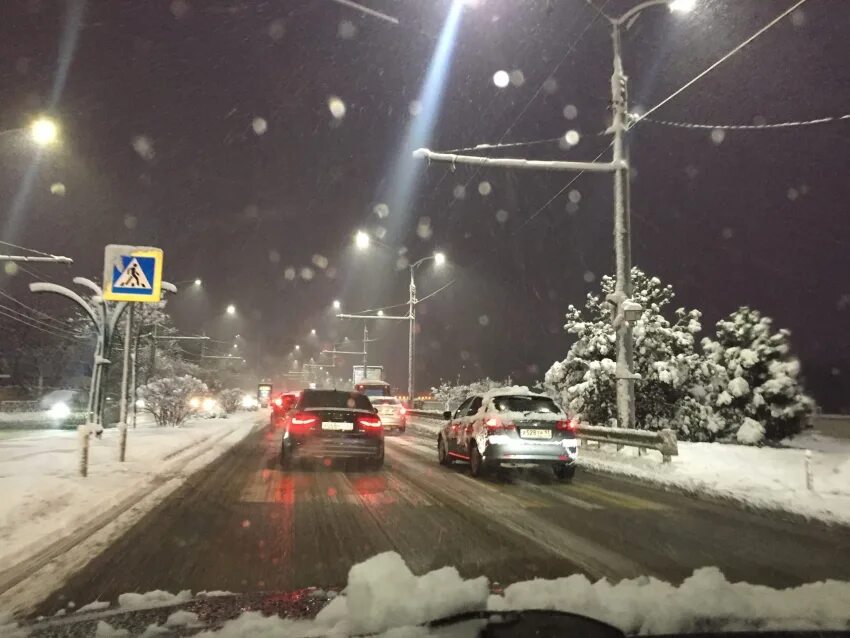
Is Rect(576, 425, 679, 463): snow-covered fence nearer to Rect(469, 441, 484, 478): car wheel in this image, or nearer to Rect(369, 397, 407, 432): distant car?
Rect(469, 441, 484, 478): car wheel

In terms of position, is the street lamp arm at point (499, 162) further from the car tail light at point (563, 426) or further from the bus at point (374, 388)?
the bus at point (374, 388)

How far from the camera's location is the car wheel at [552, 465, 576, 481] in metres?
12.2

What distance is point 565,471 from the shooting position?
1231 cm

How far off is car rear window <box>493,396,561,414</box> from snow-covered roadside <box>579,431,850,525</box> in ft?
6.52

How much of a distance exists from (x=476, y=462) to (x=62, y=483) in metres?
6.61

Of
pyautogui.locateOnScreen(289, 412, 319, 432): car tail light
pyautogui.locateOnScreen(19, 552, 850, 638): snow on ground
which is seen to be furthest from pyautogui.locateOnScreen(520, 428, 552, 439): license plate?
pyautogui.locateOnScreen(19, 552, 850, 638): snow on ground

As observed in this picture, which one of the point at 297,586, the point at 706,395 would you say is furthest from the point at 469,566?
the point at 706,395

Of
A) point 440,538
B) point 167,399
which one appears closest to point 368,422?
point 440,538

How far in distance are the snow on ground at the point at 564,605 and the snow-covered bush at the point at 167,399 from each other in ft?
80.6

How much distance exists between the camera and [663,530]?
759cm

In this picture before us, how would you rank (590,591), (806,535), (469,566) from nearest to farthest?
(590,591) → (469,566) → (806,535)

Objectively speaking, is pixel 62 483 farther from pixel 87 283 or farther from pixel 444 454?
pixel 87 283

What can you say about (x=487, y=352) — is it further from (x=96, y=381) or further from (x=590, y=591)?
(x=590, y=591)

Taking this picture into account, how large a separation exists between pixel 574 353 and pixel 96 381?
14.7 meters
